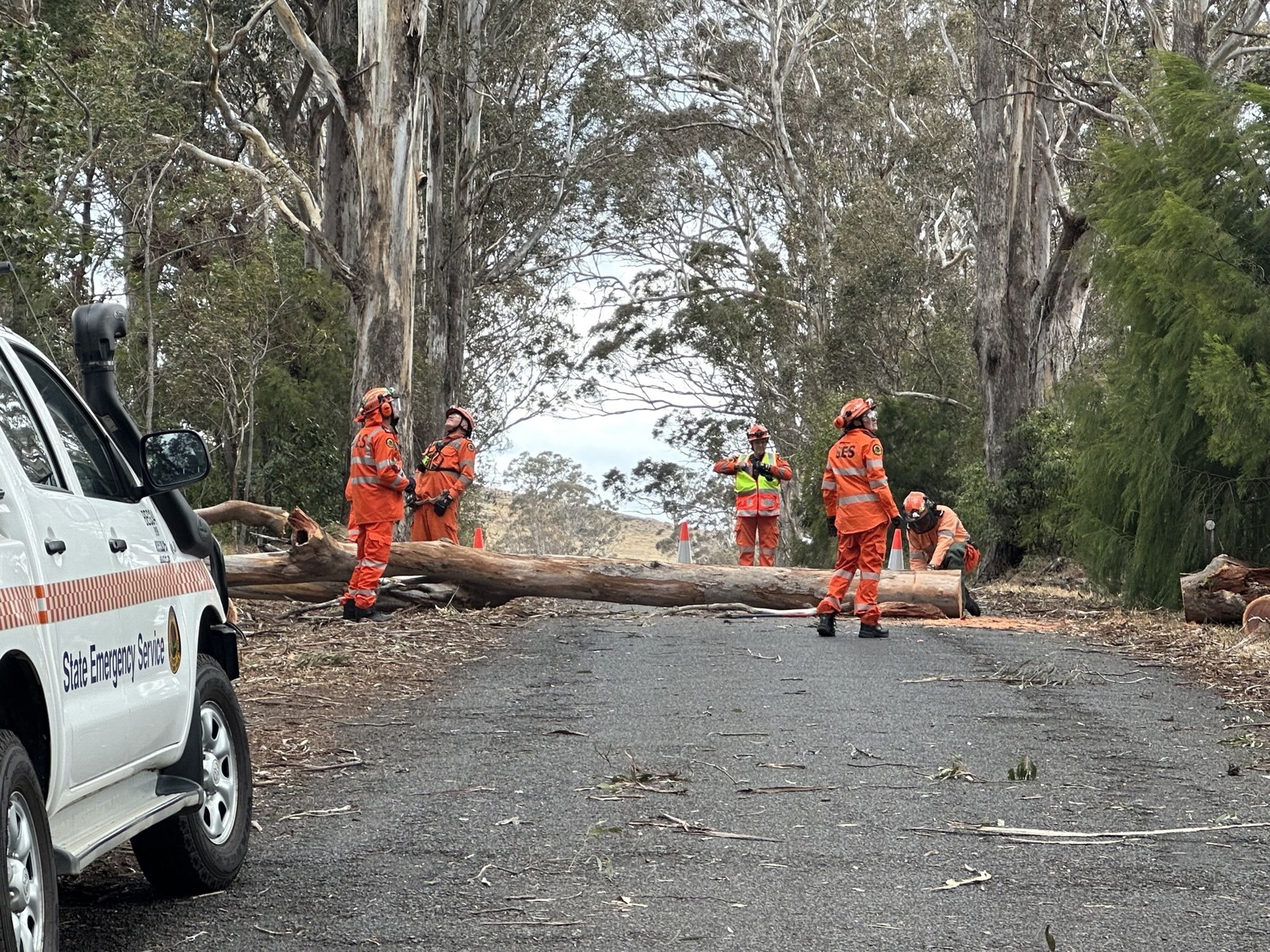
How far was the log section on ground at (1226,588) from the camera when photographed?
541 inches

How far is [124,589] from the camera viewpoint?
4441 millimetres

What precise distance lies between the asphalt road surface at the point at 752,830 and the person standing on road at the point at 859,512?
3.49 metres

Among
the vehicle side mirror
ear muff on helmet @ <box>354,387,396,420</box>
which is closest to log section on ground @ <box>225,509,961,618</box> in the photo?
ear muff on helmet @ <box>354,387,396,420</box>

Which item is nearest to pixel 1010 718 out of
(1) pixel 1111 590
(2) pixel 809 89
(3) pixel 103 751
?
(3) pixel 103 751

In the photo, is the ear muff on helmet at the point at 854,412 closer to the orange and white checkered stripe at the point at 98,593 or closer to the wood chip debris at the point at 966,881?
the wood chip debris at the point at 966,881

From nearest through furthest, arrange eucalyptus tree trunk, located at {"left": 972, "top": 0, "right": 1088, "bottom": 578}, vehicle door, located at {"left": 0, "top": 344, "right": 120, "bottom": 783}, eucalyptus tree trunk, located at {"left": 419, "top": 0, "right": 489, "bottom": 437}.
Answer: vehicle door, located at {"left": 0, "top": 344, "right": 120, "bottom": 783}
eucalyptus tree trunk, located at {"left": 972, "top": 0, "right": 1088, "bottom": 578}
eucalyptus tree trunk, located at {"left": 419, "top": 0, "right": 489, "bottom": 437}

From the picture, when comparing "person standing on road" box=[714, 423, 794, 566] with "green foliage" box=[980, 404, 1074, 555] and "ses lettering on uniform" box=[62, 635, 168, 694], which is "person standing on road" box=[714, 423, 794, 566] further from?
"ses lettering on uniform" box=[62, 635, 168, 694]

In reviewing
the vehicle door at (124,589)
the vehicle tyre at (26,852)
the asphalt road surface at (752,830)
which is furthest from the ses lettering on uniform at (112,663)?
the asphalt road surface at (752,830)

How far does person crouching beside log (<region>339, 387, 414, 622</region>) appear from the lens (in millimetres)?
13820

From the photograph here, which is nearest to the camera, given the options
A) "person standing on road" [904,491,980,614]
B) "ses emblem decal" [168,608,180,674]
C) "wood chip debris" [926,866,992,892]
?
"ses emblem decal" [168,608,180,674]

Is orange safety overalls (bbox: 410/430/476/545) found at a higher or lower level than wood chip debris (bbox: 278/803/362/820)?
higher

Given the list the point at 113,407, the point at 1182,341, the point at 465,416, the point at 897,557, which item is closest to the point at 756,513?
the point at 897,557

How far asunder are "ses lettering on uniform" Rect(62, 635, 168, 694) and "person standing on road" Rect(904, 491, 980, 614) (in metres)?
13.6

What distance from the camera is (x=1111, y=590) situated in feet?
55.7
